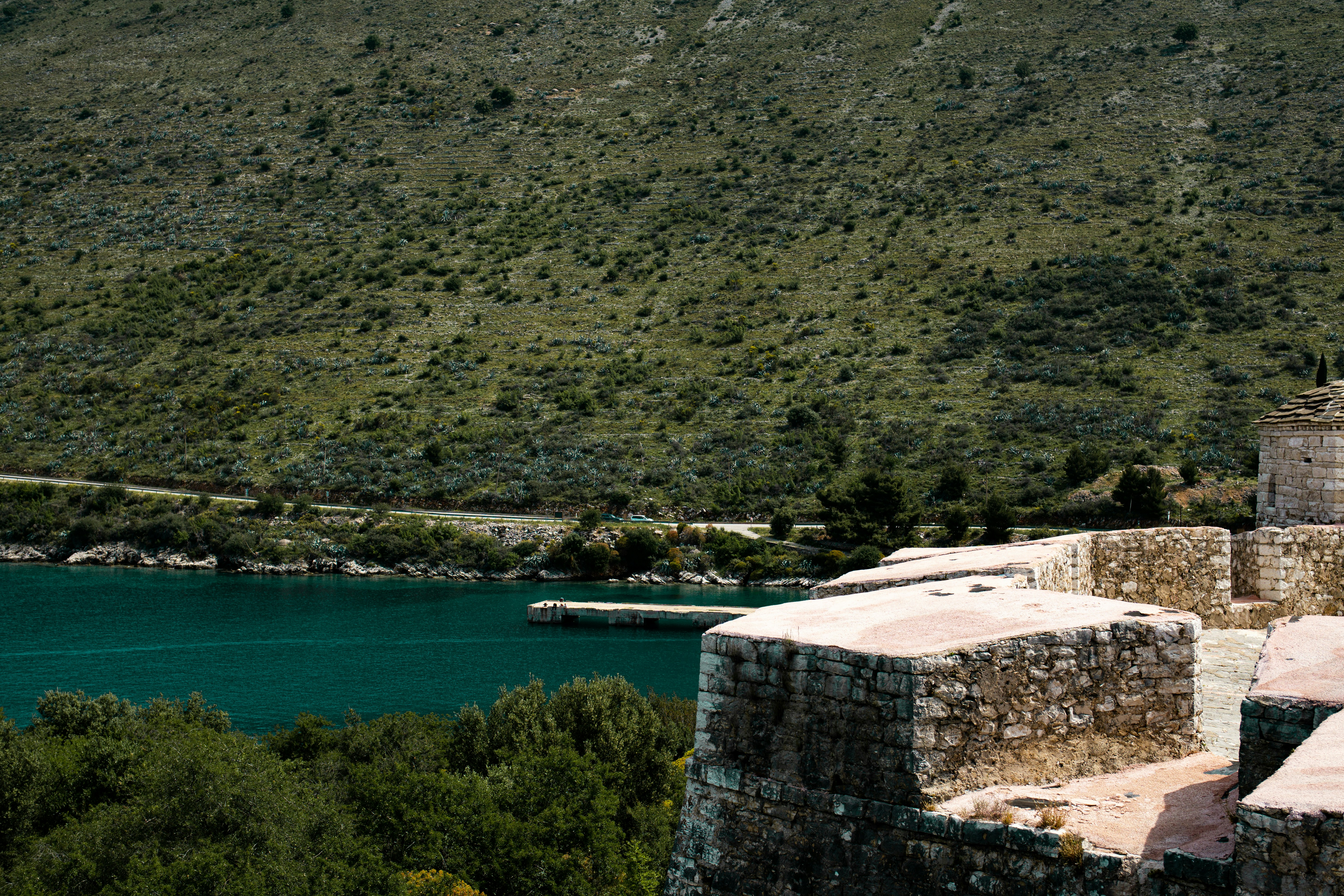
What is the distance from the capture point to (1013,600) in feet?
17.4

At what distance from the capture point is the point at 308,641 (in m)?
38.5

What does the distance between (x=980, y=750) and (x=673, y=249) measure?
6486cm

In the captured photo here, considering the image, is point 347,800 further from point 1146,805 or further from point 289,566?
point 289,566

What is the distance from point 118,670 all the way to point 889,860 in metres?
35.8

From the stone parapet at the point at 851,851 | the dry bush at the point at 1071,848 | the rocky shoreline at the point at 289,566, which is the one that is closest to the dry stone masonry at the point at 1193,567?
the stone parapet at the point at 851,851

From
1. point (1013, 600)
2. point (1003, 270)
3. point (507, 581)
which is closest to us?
point (1013, 600)

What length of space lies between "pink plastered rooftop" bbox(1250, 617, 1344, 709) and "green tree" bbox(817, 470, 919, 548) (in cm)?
3935

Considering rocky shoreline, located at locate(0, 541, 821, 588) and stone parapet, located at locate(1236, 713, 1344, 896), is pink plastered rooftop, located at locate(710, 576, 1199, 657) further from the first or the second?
rocky shoreline, located at locate(0, 541, 821, 588)

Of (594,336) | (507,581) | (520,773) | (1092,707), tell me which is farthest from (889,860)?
(594,336)

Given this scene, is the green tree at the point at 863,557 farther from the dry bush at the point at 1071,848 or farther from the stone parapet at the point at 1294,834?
the stone parapet at the point at 1294,834

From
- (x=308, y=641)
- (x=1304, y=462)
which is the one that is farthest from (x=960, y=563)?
(x=308, y=641)

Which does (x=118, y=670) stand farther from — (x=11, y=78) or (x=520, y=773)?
(x=11, y=78)

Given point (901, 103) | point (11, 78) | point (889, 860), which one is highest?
point (11, 78)

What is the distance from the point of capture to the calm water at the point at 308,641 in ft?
106
